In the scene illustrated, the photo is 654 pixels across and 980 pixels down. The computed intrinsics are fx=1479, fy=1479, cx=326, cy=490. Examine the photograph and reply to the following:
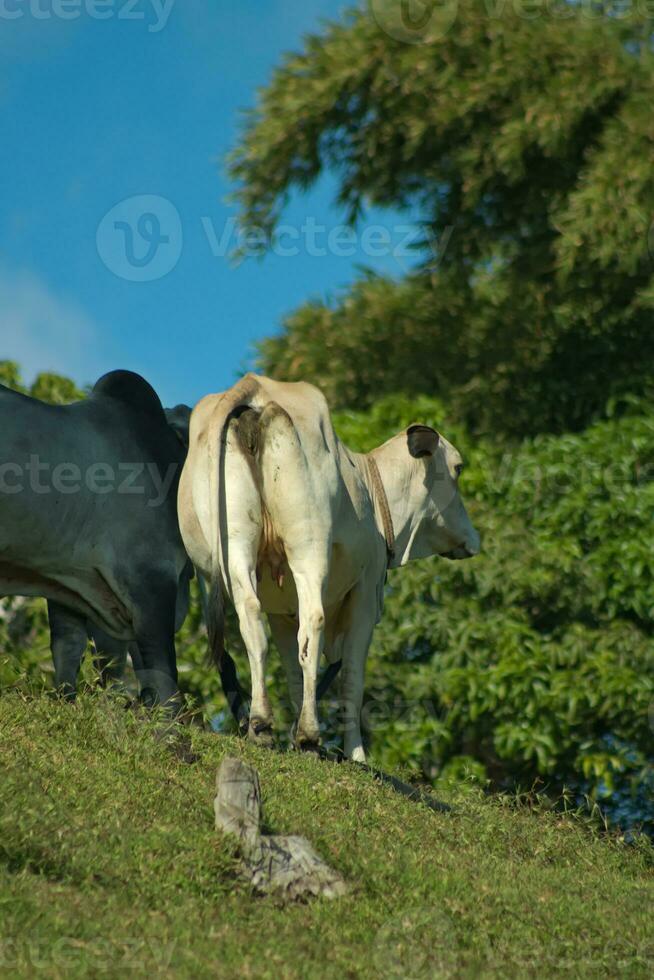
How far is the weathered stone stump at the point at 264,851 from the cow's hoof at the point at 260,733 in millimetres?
1578

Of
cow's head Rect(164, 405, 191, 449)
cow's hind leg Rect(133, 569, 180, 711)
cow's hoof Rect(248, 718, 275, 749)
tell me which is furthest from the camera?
cow's head Rect(164, 405, 191, 449)

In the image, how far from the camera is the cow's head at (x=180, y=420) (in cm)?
877

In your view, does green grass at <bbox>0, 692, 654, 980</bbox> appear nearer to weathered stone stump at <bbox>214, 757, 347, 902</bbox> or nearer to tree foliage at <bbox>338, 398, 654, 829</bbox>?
weathered stone stump at <bbox>214, 757, 347, 902</bbox>

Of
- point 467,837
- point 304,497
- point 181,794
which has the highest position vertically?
point 304,497

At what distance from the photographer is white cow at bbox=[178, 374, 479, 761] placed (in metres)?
7.39

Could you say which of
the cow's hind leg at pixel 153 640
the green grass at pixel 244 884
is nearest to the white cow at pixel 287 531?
the cow's hind leg at pixel 153 640

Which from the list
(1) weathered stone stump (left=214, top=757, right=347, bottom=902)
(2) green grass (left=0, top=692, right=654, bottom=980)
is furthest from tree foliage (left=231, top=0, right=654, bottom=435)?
(1) weathered stone stump (left=214, top=757, right=347, bottom=902)

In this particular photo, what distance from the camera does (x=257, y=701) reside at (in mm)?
7324

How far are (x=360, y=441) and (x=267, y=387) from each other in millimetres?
4680

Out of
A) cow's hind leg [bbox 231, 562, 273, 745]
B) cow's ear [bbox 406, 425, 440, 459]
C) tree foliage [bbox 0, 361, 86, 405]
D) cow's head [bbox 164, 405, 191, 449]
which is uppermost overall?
tree foliage [bbox 0, 361, 86, 405]

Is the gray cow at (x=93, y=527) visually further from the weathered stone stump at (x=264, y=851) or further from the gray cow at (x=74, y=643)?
the weathered stone stump at (x=264, y=851)

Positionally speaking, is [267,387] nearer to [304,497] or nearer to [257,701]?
[304,497]

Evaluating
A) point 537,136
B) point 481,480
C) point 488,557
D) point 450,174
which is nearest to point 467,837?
point 488,557

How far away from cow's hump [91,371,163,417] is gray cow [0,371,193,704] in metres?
0.25
